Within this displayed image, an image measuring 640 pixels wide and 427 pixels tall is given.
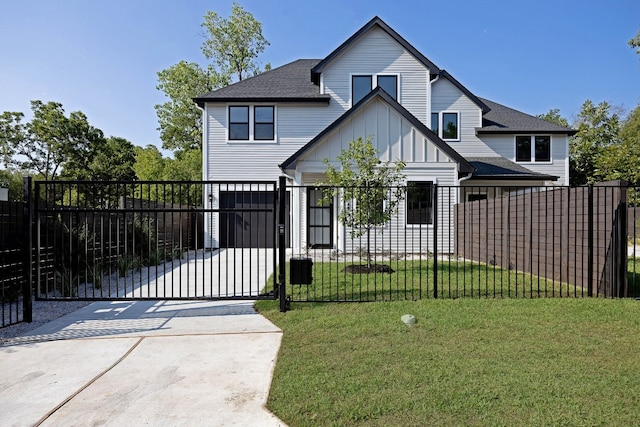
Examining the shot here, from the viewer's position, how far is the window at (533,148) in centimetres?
1861

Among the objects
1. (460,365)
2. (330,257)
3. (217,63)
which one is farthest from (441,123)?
(217,63)

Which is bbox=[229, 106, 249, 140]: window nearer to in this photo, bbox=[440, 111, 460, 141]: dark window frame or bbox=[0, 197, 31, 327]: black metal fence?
bbox=[440, 111, 460, 141]: dark window frame

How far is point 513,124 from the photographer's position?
18875mm

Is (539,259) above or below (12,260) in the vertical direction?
below

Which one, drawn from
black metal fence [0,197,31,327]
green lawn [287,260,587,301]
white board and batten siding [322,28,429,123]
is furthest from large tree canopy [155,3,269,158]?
green lawn [287,260,587,301]

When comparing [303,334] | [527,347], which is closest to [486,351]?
[527,347]

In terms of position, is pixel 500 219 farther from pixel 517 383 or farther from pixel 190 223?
pixel 190 223

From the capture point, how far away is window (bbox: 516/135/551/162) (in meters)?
18.6

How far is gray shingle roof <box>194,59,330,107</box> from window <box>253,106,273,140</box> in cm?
46

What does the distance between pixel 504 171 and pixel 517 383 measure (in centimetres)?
1466

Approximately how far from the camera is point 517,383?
132 inches

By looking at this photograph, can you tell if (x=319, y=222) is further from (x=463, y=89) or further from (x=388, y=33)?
(x=463, y=89)

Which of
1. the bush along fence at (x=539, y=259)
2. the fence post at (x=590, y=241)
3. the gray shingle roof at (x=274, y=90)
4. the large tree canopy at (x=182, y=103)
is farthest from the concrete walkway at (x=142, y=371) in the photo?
the large tree canopy at (x=182, y=103)

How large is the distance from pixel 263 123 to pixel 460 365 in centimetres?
1430
